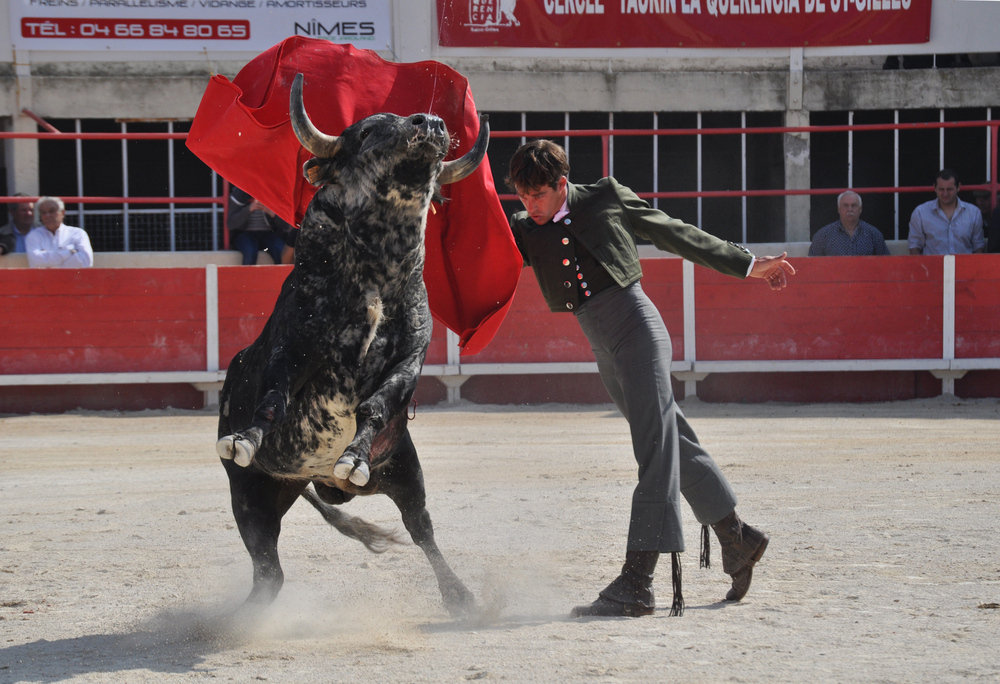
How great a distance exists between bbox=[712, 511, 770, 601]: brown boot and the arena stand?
513 cm

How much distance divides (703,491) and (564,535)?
1.09 meters

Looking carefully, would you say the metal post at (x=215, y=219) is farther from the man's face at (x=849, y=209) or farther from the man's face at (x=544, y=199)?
the man's face at (x=544, y=199)

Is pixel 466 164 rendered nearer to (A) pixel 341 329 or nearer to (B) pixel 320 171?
(B) pixel 320 171

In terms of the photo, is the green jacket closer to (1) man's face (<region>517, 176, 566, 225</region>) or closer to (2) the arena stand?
(1) man's face (<region>517, 176, 566, 225</region>)

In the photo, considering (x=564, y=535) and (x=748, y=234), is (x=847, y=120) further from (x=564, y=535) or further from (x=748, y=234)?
(x=564, y=535)

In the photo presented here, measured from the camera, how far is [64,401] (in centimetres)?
871

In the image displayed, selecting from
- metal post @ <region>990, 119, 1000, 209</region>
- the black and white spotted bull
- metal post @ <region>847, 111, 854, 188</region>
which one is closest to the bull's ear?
the black and white spotted bull

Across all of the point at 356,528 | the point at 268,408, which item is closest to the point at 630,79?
the point at 356,528

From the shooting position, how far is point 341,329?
10.3 ft

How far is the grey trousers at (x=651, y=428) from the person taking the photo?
130 inches

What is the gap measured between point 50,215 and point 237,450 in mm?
6660

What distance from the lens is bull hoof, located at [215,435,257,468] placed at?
8.85 ft

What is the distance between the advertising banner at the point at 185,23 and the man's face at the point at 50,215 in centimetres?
269

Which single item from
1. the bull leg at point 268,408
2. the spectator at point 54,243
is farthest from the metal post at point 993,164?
the bull leg at point 268,408
